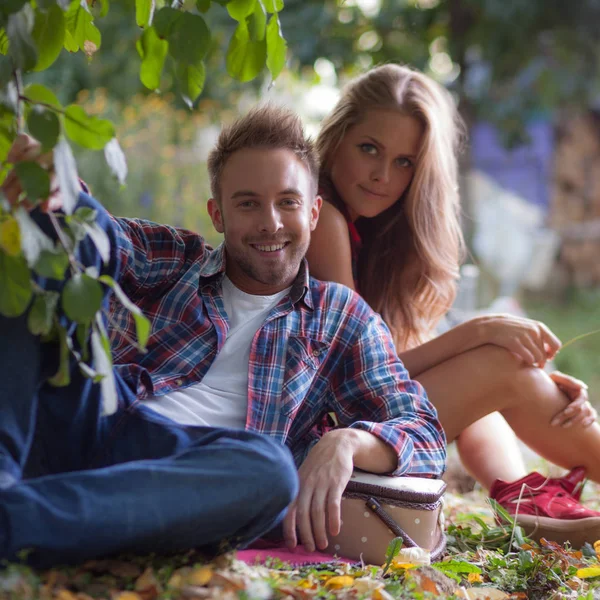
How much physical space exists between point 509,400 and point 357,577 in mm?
988

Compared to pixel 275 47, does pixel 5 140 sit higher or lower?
lower

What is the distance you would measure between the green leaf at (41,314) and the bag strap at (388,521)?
90cm

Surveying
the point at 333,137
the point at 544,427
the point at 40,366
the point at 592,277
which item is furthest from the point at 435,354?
the point at 592,277

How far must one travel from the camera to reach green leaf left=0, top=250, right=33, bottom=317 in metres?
1.49

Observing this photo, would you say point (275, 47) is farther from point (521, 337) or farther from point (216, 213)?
point (521, 337)

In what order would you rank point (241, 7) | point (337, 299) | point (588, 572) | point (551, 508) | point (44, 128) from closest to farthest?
point (44, 128) < point (241, 7) < point (588, 572) < point (337, 299) < point (551, 508)

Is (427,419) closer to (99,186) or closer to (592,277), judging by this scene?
(99,186)

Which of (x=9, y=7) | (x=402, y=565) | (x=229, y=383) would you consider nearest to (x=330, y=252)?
(x=229, y=383)

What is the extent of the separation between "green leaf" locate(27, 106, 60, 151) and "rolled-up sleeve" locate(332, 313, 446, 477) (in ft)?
3.43

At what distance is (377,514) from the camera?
206 centimetres

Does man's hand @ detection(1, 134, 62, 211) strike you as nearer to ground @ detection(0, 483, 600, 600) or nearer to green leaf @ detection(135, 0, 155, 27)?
green leaf @ detection(135, 0, 155, 27)

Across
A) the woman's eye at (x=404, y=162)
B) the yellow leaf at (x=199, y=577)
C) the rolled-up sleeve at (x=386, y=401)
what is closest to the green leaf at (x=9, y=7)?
the yellow leaf at (x=199, y=577)

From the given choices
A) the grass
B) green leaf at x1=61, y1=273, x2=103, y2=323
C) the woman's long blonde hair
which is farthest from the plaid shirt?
the grass

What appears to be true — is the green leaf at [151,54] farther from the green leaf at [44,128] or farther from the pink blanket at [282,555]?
the pink blanket at [282,555]
